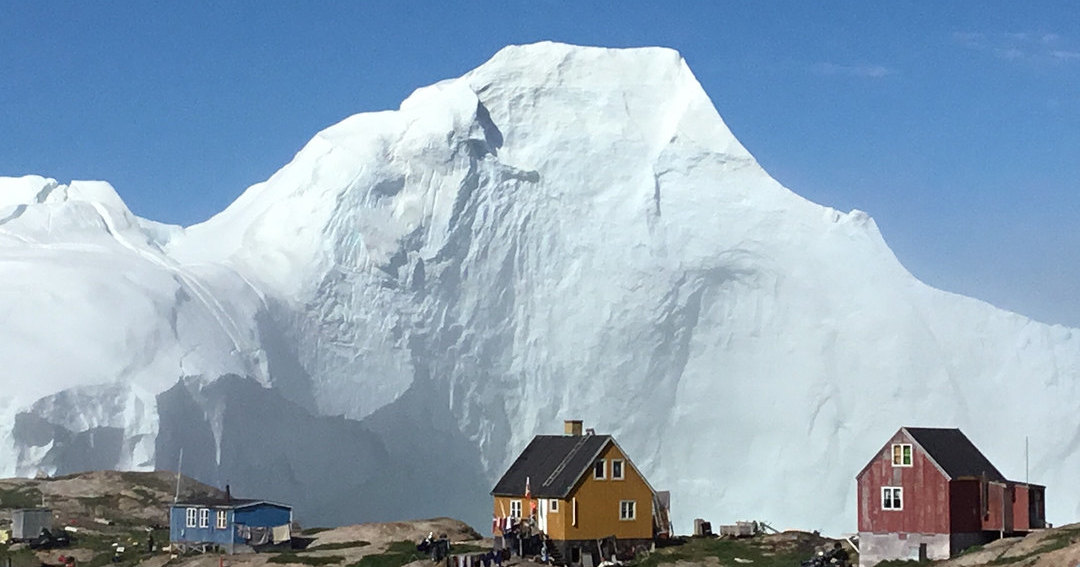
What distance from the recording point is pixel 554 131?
70.0m

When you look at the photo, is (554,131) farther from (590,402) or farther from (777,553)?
(777,553)

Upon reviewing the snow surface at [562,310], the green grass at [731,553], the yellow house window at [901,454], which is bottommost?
the green grass at [731,553]

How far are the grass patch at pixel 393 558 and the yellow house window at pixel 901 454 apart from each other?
10505mm

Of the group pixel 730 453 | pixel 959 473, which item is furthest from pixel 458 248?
pixel 959 473

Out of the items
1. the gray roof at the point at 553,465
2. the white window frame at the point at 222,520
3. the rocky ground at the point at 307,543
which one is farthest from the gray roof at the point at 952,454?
the white window frame at the point at 222,520

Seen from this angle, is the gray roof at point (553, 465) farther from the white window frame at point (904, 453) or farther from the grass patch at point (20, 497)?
the grass patch at point (20, 497)

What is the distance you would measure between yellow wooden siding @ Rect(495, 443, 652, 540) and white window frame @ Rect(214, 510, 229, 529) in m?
6.66

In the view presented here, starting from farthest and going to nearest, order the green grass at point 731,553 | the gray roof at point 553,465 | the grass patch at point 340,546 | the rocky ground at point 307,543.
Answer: the grass patch at point 340,546, the gray roof at point 553,465, the green grass at point 731,553, the rocky ground at point 307,543

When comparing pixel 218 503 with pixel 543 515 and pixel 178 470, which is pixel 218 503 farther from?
pixel 178 470

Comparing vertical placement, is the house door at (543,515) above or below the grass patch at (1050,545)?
above

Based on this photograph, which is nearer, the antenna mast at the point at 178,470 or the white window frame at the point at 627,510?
the white window frame at the point at 627,510

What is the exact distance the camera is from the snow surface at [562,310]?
63406mm

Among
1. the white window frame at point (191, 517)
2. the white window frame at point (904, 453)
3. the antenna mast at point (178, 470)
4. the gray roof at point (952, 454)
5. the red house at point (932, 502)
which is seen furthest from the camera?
the antenna mast at point (178, 470)

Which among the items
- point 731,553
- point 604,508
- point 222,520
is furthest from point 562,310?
point 731,553
